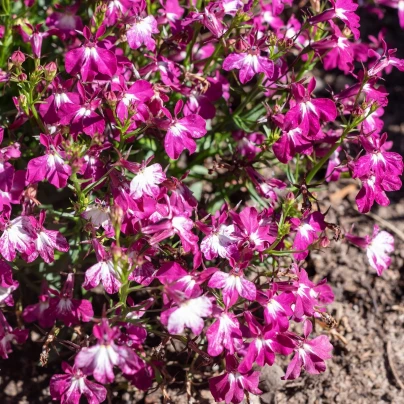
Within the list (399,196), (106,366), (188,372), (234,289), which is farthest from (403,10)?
(106,366)

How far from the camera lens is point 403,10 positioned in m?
2.61

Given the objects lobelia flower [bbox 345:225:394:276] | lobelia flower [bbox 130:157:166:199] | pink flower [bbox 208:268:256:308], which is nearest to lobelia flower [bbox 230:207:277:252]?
pink flower [bbox 208:268:256:308]

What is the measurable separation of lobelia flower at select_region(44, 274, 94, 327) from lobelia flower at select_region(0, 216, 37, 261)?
0.67ft

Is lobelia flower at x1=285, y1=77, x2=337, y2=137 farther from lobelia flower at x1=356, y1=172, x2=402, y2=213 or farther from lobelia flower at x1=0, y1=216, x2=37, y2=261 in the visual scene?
lobelia flower at x1=0, y1=216, x2=37, y2=261

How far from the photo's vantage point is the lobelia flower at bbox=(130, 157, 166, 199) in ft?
6.39

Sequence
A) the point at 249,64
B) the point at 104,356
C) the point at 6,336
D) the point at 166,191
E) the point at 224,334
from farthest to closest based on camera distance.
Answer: the point at 6,336 → the point at 249,64 → the point at 166,191 → the point at 224,334 → the point at 104,356

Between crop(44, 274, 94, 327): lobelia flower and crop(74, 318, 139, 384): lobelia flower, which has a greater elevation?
crop(74, 318, 139, 384): lobelia flower

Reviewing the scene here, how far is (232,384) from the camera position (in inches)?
81.7

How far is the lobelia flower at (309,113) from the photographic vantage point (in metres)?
2.12

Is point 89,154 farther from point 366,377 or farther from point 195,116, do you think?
point 366,377

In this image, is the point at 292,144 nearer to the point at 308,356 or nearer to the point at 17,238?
the point at 308,356

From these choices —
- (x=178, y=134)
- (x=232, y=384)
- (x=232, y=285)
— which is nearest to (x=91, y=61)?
(x=178, y=134)

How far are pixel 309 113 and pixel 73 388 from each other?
1059mm

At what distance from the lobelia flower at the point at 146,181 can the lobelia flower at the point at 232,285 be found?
0.95ft
